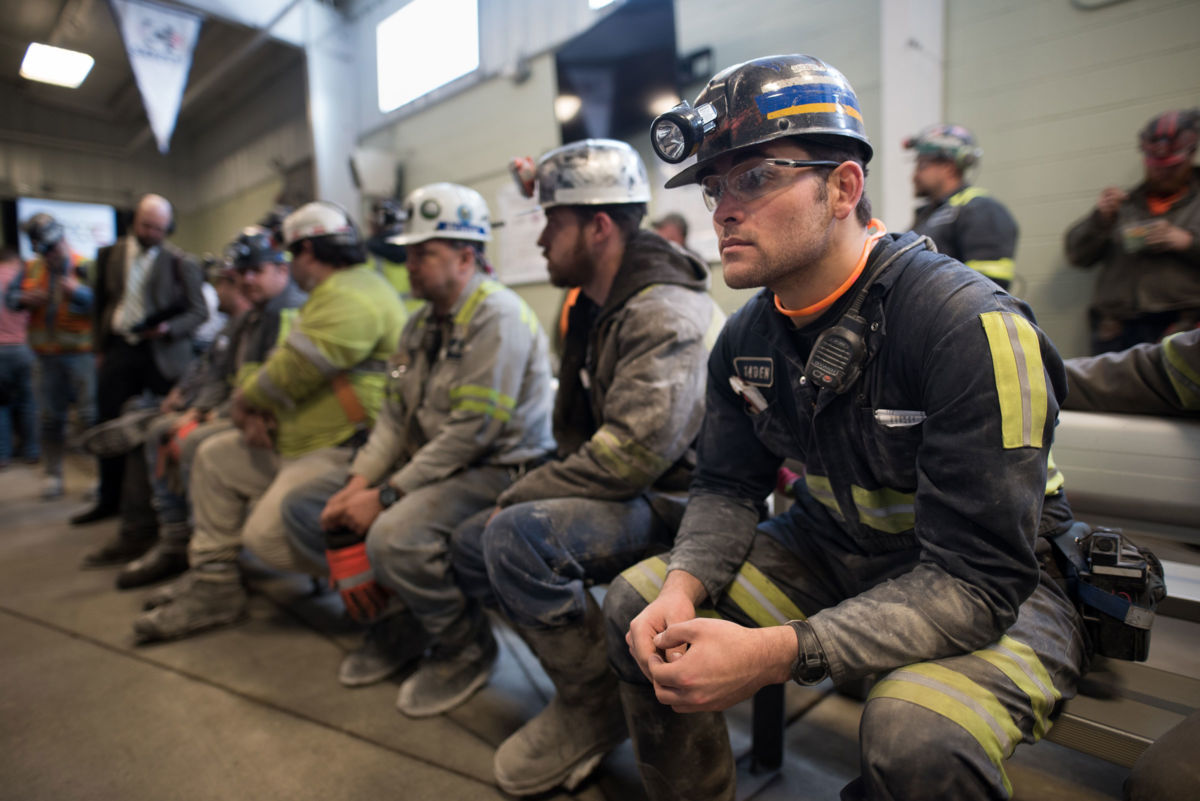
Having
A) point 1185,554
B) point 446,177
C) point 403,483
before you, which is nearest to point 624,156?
point 403,483

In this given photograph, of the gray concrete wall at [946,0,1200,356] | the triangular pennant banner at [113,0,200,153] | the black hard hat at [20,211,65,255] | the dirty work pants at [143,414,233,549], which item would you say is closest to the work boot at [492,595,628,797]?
the dirty work pants at [143,414,233,549]

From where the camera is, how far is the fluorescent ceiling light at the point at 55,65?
8820mm

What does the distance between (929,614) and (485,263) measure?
7.24 ft

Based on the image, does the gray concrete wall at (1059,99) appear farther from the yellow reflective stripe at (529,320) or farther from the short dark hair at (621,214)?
the yellow reflective stripe at (529,320)

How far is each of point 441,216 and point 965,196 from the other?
2555 millimetres

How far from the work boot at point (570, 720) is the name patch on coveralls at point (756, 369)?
80 cm

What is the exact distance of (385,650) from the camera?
2.47 m

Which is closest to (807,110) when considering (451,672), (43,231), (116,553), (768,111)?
(768,111)

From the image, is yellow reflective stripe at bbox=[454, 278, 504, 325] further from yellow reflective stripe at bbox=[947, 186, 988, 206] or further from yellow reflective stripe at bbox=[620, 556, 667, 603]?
yellow reflective stripe at bbox=[947, 186, 988, 206]

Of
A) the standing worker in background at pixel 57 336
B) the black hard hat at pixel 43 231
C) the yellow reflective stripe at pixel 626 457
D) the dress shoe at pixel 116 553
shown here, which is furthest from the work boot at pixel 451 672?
the black hard hat at pixel 43 231

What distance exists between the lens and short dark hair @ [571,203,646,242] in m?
2.14

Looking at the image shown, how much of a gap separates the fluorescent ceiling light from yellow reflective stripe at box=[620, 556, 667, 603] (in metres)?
11.5

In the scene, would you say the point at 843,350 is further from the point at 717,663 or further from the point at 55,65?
the point at 55,65

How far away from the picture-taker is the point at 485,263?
277 cm
